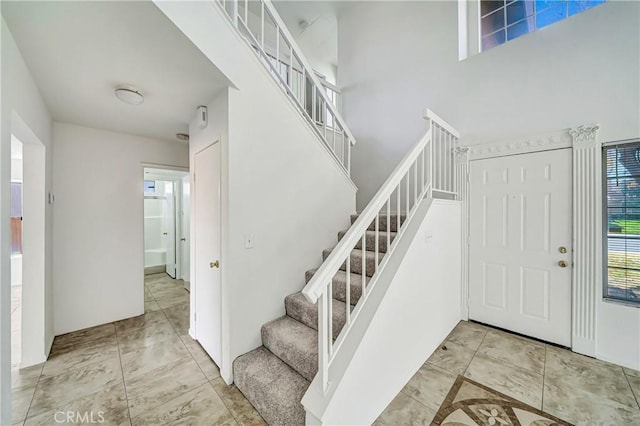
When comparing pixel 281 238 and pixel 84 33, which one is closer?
pixel 84 33

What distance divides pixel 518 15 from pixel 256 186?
3743 mm

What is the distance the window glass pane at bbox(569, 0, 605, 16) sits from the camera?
2.45m

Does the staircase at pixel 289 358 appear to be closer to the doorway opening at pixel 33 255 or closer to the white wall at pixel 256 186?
the white wall at pixel 256 186

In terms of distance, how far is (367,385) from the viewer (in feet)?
5.07

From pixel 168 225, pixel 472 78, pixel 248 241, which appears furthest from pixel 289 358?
pixel 168 225

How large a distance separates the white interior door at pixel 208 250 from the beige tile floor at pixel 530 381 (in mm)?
1573

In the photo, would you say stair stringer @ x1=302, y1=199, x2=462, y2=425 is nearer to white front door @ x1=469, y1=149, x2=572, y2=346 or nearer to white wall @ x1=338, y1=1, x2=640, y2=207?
white front door @ x1=469, y1=149, x2=572, y2=346

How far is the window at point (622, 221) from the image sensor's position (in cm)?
220

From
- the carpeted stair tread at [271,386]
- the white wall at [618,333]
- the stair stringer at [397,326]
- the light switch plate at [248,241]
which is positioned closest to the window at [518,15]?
the stair stringer at [397,326]

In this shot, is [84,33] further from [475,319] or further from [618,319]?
[618,319]

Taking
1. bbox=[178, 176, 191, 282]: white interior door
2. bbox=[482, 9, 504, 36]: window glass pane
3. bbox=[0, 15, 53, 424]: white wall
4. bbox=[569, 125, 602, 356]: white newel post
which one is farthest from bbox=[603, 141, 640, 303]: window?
bbox=[178, 176, 191, 282]: white interior door

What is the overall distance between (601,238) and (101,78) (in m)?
4.48

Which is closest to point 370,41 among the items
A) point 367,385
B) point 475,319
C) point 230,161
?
point 230,161

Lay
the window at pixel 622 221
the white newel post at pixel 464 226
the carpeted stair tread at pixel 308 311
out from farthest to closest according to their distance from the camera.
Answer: the white newel post at pixel 464 226 → the window at pixel 622 221 → the carpeted stair tread at pixel 308 311
